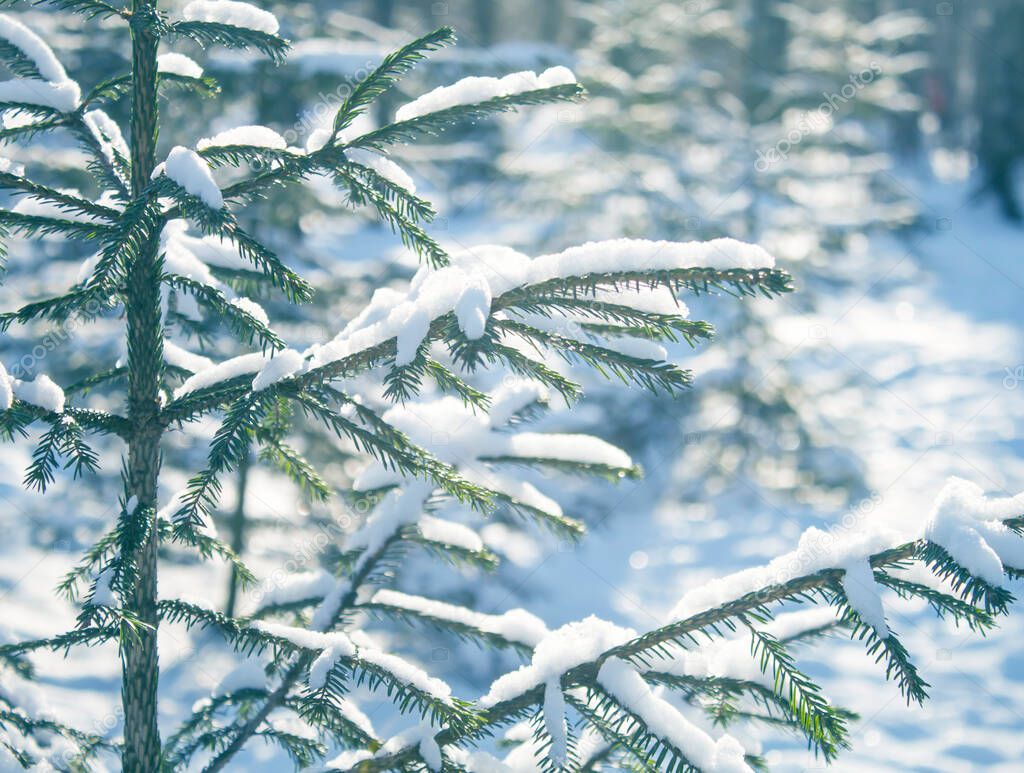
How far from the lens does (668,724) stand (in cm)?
179

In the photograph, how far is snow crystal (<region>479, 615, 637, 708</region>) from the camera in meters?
1.96

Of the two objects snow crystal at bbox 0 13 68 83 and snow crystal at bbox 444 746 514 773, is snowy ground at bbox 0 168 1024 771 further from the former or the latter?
snow crystal at bbox 0 13 68 83

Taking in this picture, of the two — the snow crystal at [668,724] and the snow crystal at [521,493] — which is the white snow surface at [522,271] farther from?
the snow crystal at [668,724]

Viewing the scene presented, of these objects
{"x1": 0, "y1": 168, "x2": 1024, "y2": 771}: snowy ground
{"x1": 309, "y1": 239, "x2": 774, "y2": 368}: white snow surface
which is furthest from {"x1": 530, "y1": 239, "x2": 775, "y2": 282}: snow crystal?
{"x1": 0, "y1": 168, "x2": 1024, "y2": 771}: snowy ground

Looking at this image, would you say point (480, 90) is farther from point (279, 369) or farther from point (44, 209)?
point (44, 209)

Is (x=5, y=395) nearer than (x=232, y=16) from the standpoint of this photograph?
Yes

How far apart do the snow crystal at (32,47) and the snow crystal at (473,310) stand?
1220mm

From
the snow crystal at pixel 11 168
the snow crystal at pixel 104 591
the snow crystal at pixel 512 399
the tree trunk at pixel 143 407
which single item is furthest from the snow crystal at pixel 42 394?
the snow crystal at pixel 512 399

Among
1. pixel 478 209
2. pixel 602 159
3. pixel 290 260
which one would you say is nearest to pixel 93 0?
pixel 290 260

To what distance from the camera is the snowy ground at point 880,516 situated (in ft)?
26.0

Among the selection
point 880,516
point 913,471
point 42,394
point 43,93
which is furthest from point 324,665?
point 913,471

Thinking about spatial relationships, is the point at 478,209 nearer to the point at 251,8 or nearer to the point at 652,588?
the point at 652,588

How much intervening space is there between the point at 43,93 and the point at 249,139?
1.70 feet

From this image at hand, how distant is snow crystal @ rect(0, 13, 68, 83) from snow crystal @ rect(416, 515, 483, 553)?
4.74 feet
